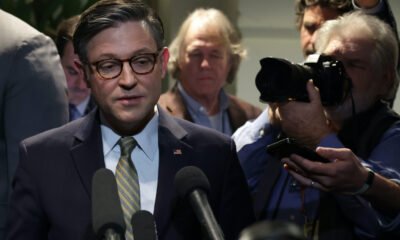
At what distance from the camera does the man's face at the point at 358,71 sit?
2480 mm

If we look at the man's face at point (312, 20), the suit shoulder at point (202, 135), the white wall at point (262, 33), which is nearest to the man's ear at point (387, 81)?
the suit shoulder at point (202, 135)

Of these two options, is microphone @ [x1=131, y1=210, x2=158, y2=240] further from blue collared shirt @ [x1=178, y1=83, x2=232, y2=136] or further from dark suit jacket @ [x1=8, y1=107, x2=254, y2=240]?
blue collared shirt @ [x1=178, y1=83, x2=232, y2=136]

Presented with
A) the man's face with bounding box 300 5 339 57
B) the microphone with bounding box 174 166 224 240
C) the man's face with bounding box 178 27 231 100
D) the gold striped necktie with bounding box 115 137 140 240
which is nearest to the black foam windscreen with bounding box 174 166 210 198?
the microphone with bounding box 174 166 224 240

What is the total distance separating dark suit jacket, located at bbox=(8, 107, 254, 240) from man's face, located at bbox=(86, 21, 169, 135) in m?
0.10

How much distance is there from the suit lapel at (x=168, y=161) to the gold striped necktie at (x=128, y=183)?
5cm

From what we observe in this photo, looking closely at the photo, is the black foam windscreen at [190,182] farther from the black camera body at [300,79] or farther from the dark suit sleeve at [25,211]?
the black camera body at [300,79]

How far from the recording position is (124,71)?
1970 mm

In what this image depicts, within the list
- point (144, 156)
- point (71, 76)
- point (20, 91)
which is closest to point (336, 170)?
point (144, 156)

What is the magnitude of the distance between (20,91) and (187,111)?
182 centimetres

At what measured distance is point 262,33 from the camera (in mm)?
6105

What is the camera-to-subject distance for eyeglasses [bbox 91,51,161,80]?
1981 mm

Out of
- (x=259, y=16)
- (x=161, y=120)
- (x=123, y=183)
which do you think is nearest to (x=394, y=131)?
(x=161, y=120)

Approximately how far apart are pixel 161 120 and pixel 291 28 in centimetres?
406

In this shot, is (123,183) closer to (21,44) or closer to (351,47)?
(21,44)
